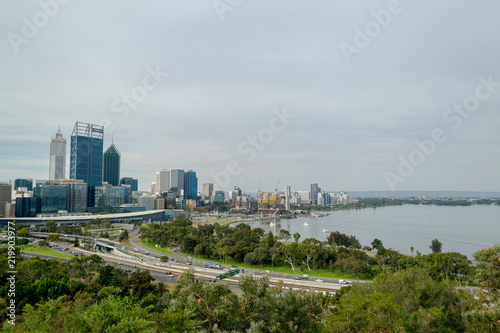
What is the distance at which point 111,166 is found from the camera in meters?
49.7

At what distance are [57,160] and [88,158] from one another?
1695 cm

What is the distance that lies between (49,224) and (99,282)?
17.1 metres

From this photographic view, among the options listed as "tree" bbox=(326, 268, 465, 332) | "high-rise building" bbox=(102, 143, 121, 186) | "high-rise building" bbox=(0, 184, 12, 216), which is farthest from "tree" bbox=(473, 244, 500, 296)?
"high-rise building" bbox=(102, 143, 121, 186)

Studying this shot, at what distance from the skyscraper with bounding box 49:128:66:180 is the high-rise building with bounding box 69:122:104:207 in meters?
14.5

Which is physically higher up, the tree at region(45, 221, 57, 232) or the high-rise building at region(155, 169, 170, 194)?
the high-rise building at region(155, 169, 170, 194)

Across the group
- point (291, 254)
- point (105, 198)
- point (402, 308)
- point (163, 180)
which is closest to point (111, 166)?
point (105, 198)

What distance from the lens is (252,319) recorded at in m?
3.12

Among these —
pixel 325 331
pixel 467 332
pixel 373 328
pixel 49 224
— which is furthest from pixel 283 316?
pixel 49 224

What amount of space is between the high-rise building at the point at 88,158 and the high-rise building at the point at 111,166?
11340 millimetres

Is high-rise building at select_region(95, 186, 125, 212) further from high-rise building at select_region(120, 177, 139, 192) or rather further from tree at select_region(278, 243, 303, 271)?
high-rise building at select_region(120, 177, 139, 192)

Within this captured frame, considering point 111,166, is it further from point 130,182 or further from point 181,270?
point 181,270

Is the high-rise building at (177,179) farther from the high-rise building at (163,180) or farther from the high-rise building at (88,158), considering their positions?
the high-rise building at (88,158)

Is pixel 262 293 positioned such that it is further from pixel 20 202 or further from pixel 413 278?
pixel 20 202

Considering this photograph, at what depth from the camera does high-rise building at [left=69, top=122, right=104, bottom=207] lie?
36344 millimetres
